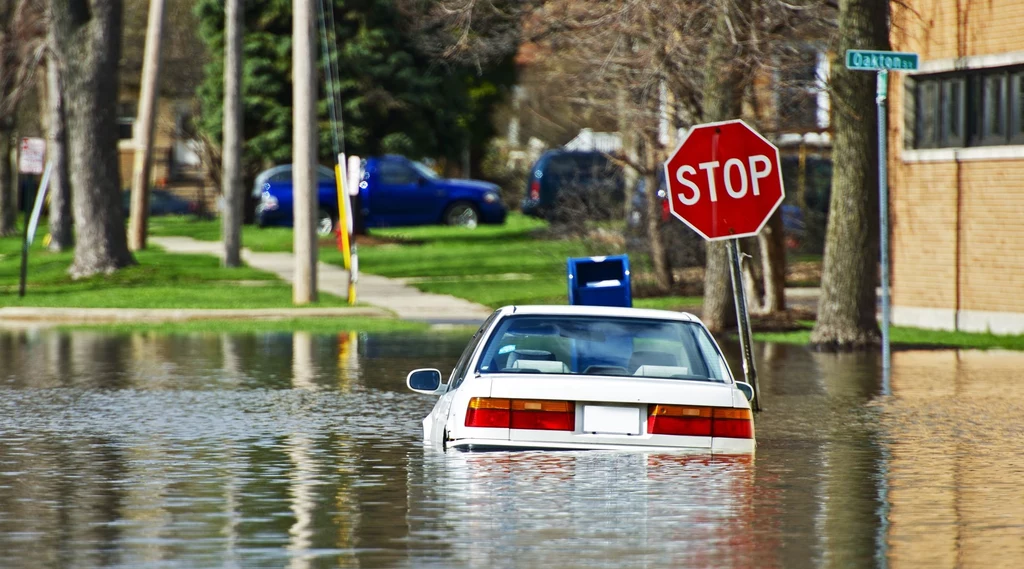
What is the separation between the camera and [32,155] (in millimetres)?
29609

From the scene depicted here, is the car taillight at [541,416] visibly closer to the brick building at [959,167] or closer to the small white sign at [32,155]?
the brick building at [959,167]

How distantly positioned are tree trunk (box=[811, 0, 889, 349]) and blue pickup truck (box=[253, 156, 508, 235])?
27.6 meters

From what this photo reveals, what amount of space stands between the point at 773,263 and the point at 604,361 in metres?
15.2

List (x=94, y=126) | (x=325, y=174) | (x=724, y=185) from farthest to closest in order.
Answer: (x=325, y=174) → (x=94, y=126) → (x=724, y=185)

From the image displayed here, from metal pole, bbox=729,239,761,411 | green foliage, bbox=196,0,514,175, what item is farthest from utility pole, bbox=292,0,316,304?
green foliage, bbox=196,0,514,175

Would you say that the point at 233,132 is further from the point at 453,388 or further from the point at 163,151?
the point at 163,151

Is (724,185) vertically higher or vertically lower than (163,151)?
lower

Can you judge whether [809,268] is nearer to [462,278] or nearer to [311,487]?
[462,278]

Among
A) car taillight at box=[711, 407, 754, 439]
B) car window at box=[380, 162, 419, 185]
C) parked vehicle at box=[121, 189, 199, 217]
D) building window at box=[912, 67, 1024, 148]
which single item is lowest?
car taillight at box=[711, 407, 754, 439]

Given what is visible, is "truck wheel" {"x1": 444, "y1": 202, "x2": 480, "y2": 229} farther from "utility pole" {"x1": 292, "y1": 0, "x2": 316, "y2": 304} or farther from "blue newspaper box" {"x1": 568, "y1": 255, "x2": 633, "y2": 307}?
"blue newspaper box" {"x1": 568, "y1": 255, "x2": 633, "y2": 307}

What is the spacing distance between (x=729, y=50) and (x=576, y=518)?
13.9 meters

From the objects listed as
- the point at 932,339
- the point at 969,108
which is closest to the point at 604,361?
the point at 932,339

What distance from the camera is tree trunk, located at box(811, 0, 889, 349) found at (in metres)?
20.6

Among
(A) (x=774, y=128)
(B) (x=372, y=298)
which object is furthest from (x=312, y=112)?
(A) (x=774, y=128)
